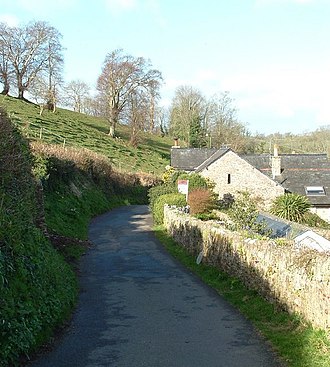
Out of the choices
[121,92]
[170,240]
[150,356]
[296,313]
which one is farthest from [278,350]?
[121,92]

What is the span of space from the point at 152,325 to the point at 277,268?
2859 millimetres

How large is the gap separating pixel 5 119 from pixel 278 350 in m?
8.94

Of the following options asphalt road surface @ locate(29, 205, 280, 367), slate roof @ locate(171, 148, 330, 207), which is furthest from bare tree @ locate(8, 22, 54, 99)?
asphalt road surface @ locate(29, 205, 280, 367)

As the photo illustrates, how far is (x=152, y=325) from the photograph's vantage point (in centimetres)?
980

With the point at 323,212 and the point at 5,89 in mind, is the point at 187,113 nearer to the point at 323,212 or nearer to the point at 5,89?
the point at 5,89

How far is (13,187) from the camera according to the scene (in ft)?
39.7

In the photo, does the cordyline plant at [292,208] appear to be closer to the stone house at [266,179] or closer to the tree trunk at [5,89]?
the stone house at [266,179]

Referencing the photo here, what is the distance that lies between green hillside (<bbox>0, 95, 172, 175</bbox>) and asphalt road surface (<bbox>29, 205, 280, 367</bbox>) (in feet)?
127

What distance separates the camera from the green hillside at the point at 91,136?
57156mm

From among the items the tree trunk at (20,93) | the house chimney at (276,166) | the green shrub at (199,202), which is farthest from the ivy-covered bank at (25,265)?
the tree trunk at (20,93)

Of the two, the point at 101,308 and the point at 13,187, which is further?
the point at 13,187

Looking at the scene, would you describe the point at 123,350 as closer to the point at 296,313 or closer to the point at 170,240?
the point at 296,313

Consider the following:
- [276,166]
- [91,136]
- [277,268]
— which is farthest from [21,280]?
[91,136]

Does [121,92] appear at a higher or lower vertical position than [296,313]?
higher
